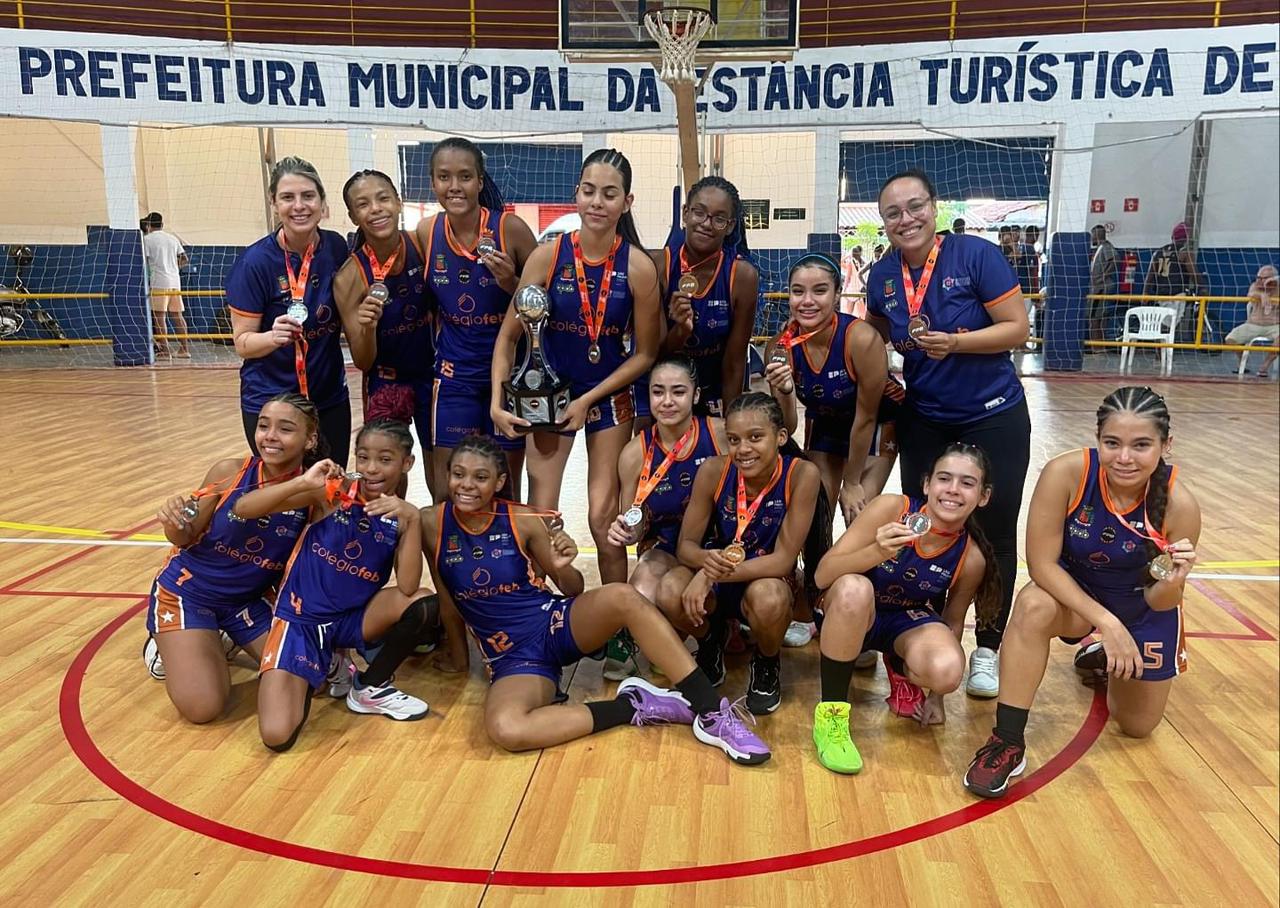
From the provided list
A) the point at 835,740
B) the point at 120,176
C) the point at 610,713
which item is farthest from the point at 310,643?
the point at 120,176

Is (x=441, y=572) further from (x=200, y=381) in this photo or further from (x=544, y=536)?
(x=200, y=381)

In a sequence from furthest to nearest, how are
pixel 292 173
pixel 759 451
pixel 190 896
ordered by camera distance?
pixel 292 173 → pixel 759 451 → pixel 190 896

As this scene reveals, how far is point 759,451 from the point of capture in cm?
317

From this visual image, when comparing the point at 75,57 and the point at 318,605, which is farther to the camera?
the point at 75,57

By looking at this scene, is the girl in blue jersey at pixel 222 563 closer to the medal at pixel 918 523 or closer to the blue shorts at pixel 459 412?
the blue shorts at pixel 459 412

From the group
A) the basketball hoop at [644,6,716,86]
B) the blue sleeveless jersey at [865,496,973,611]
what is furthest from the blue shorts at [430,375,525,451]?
the basketball hoop at [644,6,716,86]

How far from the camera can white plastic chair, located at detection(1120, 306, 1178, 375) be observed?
1237 centimetres

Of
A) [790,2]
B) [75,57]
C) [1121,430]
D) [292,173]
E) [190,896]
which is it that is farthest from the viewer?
[75,57]

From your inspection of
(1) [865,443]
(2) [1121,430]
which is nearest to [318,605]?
(1) [865,443]

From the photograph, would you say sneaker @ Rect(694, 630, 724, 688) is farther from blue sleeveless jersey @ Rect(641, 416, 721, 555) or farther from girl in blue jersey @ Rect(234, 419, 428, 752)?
girl in blue jersey @ Rect(234, 419, 428, 752)

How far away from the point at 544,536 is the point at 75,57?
10449 millimetres

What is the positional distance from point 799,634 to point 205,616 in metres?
2.23

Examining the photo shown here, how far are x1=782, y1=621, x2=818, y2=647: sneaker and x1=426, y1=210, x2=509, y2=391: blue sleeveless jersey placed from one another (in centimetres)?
157

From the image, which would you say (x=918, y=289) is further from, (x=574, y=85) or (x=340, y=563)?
(x=574, y=85)
